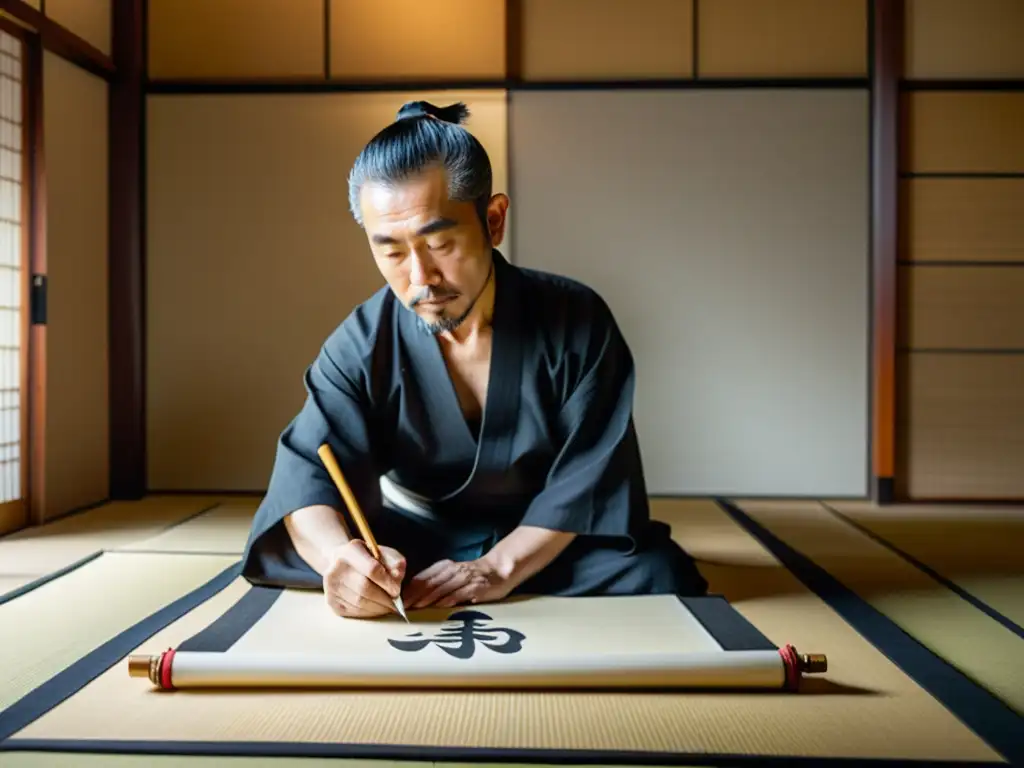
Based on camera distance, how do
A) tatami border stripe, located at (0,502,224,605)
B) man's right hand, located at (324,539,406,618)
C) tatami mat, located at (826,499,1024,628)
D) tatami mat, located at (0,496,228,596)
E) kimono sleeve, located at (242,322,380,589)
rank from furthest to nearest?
1. tatami mat, located at (0,496,228,596)
2. tatami mat, located at (826,499,1024,628)
3. tatami border stripe, located at (0,502,224,605)
4. kimono sleeve, located at (242,322,380,589)
5. man's right hand, located at (324,539,406,618)

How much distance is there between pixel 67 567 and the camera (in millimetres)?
2822

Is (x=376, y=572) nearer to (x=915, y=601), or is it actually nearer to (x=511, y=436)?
(x=511, y=436)

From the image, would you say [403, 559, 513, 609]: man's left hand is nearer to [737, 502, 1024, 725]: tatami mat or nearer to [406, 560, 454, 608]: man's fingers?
[406, 560, 454, 608]: man's fingers

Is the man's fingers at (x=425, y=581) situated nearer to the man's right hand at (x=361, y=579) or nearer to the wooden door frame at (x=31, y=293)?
the man's right hand at (x=361, y=579)

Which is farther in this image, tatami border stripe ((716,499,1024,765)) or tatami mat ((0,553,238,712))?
tatami mat ((0,553,238,712))

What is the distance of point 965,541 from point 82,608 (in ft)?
9.37

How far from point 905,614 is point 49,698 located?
1879 mm

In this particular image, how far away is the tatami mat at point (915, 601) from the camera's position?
192 cm

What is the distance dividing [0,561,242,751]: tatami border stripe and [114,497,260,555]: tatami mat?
64 cm

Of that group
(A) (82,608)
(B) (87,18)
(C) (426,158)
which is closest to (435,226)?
(C) (426,158)

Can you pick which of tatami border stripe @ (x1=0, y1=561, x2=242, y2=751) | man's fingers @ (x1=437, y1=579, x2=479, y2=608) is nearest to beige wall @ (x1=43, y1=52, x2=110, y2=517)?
tatami border stripe @ (x1=0, y1=561, x2=242, y2=751)

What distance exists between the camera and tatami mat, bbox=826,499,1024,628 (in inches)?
103

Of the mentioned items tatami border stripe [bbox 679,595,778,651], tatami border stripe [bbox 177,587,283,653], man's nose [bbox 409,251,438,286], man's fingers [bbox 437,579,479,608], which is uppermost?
man's nose [bbox 409,251,438,286]

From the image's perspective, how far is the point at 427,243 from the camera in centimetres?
204
